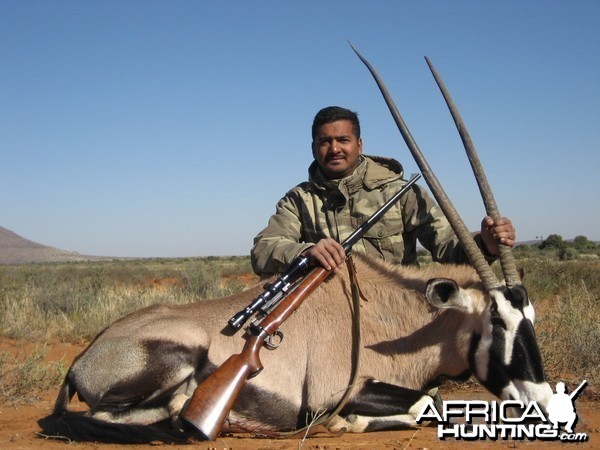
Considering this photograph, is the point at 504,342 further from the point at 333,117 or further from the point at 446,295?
the point at 333,117

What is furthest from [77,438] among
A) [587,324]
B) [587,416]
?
[587,324]

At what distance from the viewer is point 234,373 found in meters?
A: 4.14

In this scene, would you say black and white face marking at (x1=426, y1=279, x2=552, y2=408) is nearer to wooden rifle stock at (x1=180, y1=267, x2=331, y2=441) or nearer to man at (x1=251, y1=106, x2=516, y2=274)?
wooden rifle stock at (x1=180, y1=267, x2=331, y2=441)

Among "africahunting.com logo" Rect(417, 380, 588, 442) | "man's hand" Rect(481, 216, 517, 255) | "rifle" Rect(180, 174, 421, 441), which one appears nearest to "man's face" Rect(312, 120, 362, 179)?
"rifle" Rect(180, 174, 421, 441)

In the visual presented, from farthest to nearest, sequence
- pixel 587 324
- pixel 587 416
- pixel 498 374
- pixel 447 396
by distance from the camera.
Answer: pixel 587 324 → pixel 447 396 → pixel 587 416 → pixel 498 374

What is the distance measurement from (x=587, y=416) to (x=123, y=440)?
133 inches

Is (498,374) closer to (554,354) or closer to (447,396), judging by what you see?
(447,396)

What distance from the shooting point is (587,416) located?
502 centimetres

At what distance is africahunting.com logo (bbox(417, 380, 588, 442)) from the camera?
398 centimetres

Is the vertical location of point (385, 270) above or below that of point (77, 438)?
above

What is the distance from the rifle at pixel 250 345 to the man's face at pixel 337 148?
0.97 m

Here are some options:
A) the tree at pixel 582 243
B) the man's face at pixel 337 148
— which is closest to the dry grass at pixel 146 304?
the man's face at pixel 337 148

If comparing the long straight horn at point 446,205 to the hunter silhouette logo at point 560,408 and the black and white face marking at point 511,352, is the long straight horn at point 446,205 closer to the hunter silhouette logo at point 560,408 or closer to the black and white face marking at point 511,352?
the black and white face marking at point 511,352

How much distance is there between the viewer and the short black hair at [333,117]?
5922 millimetres
